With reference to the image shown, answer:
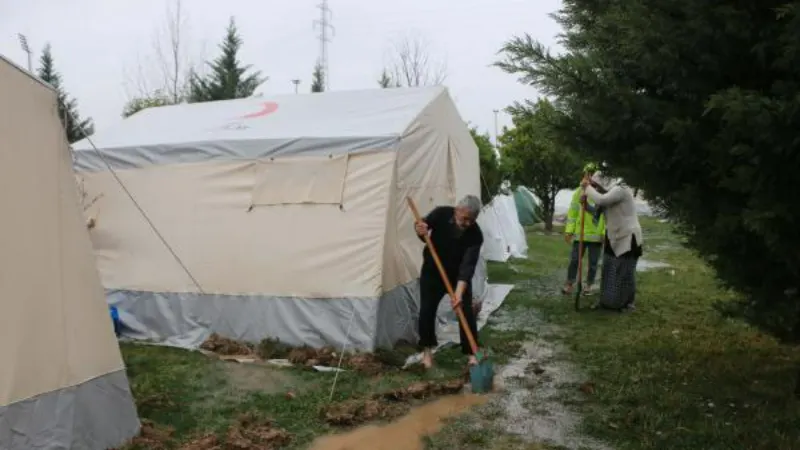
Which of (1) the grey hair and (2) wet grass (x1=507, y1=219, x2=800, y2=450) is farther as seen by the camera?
(1) the grey hair

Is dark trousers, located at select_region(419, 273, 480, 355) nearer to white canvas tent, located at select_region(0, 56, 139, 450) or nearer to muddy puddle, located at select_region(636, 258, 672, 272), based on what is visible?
white canvas tent, located at select_region(0, 56, 139, 450)

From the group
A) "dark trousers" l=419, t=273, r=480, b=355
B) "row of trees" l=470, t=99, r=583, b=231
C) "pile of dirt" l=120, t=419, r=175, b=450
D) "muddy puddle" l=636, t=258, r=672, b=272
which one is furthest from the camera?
"row of trees" l=470, t=99, r=583, b=231

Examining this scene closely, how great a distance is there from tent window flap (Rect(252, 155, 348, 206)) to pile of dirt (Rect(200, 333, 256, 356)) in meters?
1.31

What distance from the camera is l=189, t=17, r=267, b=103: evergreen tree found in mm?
27516

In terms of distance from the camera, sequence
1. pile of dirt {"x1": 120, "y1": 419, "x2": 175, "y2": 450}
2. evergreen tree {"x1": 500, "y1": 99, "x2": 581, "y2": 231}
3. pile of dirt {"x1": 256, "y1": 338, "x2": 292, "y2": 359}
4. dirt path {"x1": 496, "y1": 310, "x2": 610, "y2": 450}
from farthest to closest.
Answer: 1. evergreen tree {"x1": 500, "y1": 99, "x2": 581, "y2": 231}
2. pile of dirt {"x1": 256, "y1": 338, "x2": 292, "y2": 359}
3. dirt path {"x1": 496, "y1": 310, "x2": 610, "y2": 450}
4. pile of dirt {"x1": 120, "y1": 419, "x2": 175, "y2": 450}

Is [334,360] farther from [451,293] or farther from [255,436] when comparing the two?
[255,436]

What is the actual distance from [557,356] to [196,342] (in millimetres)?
3399

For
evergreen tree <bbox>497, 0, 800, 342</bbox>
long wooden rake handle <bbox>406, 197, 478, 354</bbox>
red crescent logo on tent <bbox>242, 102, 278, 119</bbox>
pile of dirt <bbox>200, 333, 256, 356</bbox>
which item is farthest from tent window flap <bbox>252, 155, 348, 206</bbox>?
evergreen tree <bbox>497, 0, 800, 342</bbox>

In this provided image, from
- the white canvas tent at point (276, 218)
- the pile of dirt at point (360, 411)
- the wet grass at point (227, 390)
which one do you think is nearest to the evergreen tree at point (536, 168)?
the white canvas tent at point (276, 218)

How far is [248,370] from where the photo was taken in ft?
18.4

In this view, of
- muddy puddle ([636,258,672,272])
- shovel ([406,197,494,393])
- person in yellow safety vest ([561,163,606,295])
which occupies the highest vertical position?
person in yellow safety vest ([561,163,606,295])

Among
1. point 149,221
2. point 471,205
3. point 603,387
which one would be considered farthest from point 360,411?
point 149,221

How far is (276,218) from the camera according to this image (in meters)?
6.38

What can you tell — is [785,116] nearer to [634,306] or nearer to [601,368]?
[601,368]
